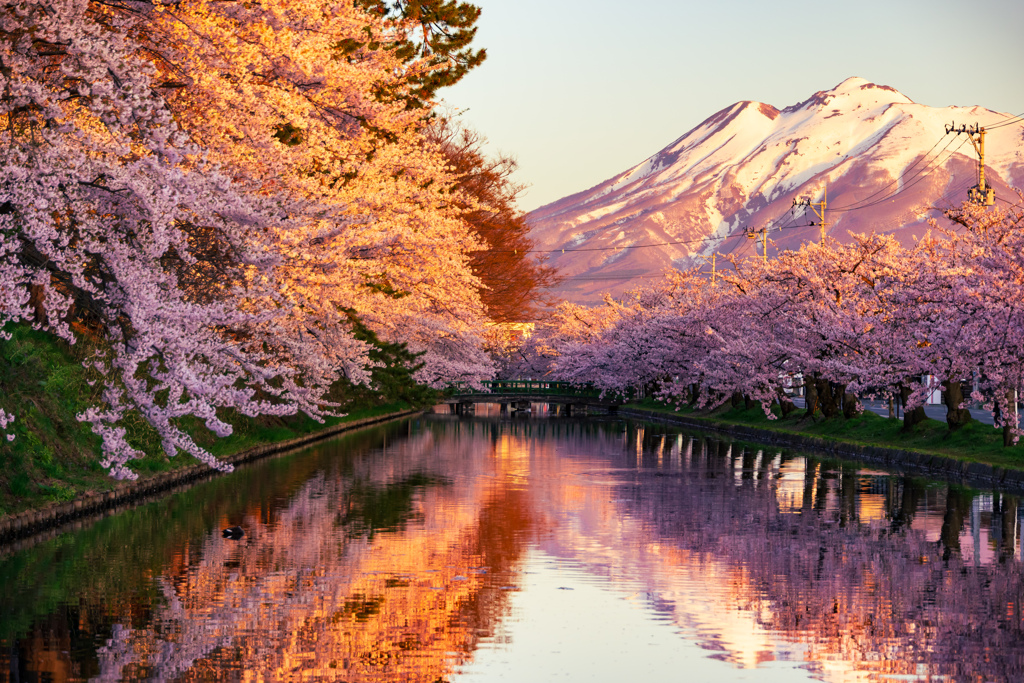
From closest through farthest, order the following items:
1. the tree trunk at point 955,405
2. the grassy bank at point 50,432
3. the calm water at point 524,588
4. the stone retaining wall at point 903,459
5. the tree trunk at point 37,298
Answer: the calm water at point 524,588 < the grassy bank at point 50,432 < the tree trunk at point 37,298 < the stone retaining wall at point 903,459 < the tree trunk at point 955,405

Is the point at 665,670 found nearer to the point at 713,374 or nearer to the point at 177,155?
the point at 177,155

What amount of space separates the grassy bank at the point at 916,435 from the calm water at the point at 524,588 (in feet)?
A: 23.1

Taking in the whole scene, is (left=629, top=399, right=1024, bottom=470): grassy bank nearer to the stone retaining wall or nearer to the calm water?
the stone retaining wall

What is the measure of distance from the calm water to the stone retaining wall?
11.4ft

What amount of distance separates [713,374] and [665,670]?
53.3 metres

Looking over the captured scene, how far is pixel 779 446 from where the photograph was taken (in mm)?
46812

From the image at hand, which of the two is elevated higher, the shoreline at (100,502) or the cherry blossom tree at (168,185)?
the cherry blossom tree at (168,185)

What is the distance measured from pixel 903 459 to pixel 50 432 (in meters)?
23.4

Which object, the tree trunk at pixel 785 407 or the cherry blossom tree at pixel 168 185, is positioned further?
the tree trunk at pixel 785 407

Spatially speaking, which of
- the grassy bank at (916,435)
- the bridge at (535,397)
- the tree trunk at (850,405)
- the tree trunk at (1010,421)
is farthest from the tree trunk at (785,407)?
the bridge at (535,397)

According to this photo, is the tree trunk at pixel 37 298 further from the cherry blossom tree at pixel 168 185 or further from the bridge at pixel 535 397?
the bridge at pixel 535 397

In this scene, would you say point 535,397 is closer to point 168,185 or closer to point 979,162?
point 979,162

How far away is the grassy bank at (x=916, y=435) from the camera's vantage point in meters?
32.9

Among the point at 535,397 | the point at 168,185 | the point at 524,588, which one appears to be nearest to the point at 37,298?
the point at 168,185
